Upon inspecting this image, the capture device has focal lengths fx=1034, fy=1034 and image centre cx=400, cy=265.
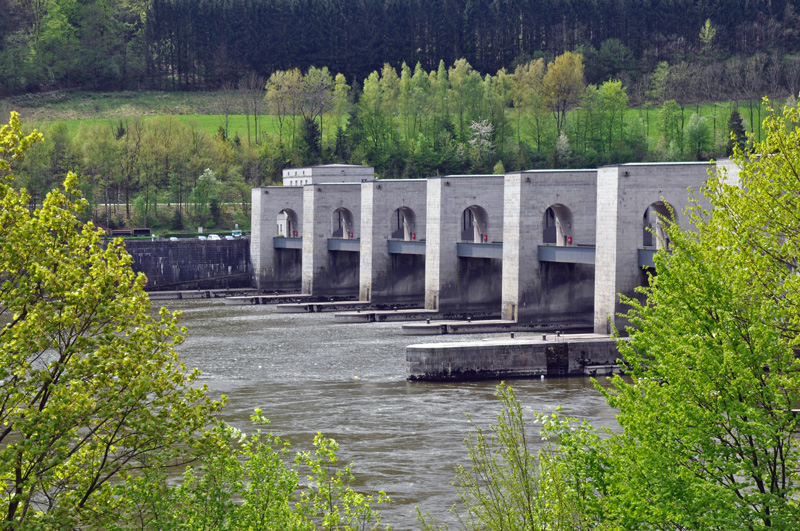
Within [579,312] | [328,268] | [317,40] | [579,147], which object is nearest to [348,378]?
[579,312]

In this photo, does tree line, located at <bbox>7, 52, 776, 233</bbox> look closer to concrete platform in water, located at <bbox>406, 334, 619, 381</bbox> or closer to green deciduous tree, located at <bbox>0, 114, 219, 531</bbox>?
concrete platform in water, located at <bbox>406, 334, 619, 381</bbox>

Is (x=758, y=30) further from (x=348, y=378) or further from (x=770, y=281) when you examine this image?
(x=770, y=281)

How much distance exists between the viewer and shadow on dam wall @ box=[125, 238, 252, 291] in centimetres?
7994

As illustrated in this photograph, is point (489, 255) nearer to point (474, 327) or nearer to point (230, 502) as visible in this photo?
point (474, 327)

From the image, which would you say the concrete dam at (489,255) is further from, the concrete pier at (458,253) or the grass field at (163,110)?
the grass field at (163,110)

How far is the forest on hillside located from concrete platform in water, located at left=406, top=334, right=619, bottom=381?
111146mm

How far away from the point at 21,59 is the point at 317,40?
4112 cm

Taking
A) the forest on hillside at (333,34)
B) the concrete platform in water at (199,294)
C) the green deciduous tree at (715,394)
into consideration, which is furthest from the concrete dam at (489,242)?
the forest on hillside at (333,34)

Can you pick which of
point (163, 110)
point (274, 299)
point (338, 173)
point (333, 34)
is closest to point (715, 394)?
point (274, 299)

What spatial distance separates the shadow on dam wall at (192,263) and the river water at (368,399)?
2454 centimetres

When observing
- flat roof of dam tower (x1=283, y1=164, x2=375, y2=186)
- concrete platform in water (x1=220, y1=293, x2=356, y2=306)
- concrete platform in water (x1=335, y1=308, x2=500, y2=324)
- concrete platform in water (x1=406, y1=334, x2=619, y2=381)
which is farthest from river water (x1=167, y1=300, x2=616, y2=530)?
flat roof of dam tower (x1=283, y1=164, x2=375, y2=186)

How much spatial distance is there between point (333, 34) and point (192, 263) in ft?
254

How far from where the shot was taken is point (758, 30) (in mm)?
143000

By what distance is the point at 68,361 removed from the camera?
38.6 feet
